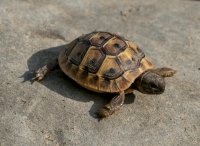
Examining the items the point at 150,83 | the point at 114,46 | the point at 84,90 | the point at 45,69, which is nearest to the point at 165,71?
the point at 150,83

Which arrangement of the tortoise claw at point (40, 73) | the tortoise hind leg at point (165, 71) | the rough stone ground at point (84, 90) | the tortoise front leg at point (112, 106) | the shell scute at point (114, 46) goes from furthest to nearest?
1. the tortoise hind leg at point (165, 71)
2. the tortoise claw at point (40, 73)
3. the shell scute at point (114, 46)
4. the tortoise front leg at point (112, 106)
5. the rough stone ground at point (84, 90)

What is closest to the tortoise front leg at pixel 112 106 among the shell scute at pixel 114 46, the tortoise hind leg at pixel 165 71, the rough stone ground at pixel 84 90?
the rough stone ground at pixel 84 90

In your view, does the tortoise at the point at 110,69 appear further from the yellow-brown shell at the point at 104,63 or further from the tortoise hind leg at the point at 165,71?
the tortoise hind leg at the point at 165,71

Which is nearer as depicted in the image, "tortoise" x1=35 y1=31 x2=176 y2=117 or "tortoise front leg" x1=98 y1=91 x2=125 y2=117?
"tortoise front leg" x1=98 y1=91 x2=125 y2=117

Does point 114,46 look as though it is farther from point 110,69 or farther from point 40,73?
point 40,73

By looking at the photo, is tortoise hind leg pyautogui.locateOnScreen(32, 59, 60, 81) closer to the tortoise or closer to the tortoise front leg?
the tortoise

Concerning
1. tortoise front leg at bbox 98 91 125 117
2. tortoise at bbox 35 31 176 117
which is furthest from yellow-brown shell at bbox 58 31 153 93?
tortoise front leg at bbox 98 91 125 117
